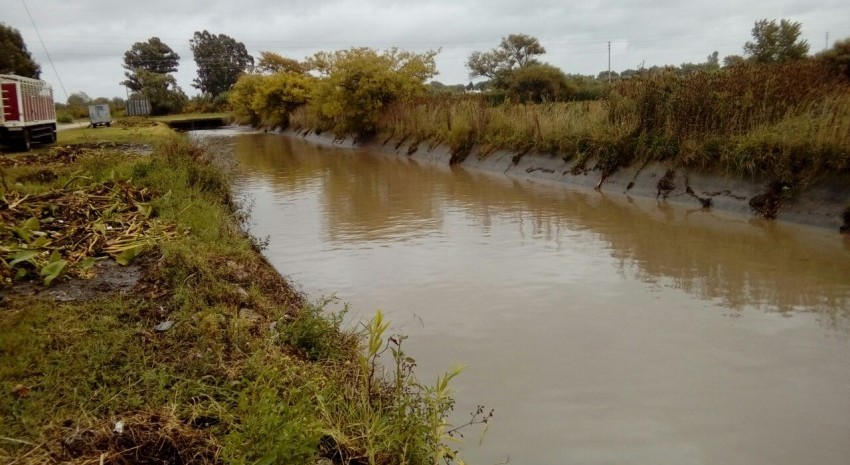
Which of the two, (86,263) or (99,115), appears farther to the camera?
(99,115)

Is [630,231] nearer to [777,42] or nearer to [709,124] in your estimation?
[709,124]

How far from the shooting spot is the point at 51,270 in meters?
4.71

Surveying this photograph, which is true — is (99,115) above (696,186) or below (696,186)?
above

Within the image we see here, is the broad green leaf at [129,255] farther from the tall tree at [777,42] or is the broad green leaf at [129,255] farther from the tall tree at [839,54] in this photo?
the tall tree at [777,42]

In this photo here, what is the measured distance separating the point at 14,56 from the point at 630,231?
176 ft

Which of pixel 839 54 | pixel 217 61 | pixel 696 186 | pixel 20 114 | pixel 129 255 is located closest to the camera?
pixel 129 255

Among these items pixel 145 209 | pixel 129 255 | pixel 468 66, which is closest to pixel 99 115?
pixel 145 209

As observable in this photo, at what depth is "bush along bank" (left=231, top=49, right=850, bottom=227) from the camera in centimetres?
863

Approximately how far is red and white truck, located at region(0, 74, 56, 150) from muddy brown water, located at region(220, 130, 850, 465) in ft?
26.2

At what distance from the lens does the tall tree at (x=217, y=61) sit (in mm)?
84000

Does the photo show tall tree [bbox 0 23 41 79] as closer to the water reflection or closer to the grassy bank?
the water reflection

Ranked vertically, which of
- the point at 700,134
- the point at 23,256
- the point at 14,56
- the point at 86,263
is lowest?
the point at 86,263

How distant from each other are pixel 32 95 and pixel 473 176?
39.7ft

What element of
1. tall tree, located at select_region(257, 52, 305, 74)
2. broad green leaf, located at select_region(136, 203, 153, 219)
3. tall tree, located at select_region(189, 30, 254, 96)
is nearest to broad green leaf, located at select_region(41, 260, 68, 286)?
broad green leaf, located at select_region(136, 203, 153, 219)
